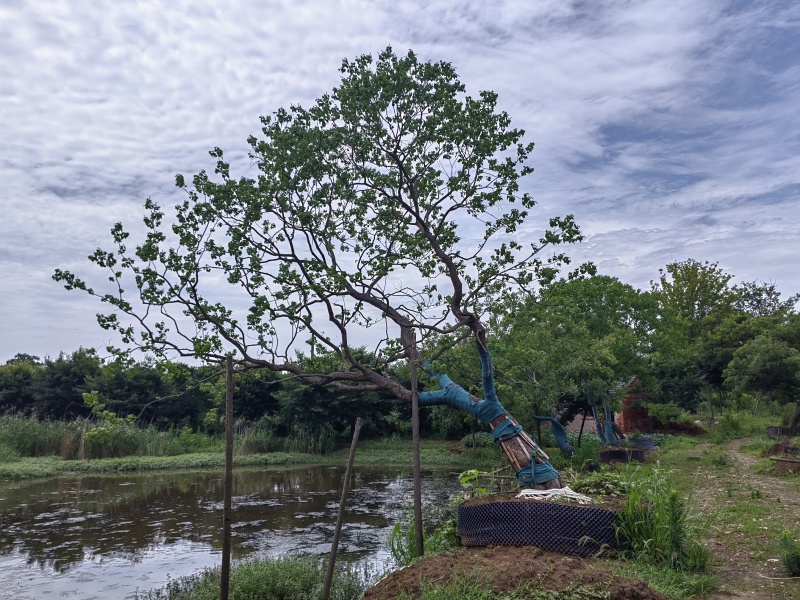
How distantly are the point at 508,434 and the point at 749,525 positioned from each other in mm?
3059

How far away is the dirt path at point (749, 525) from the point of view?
202 inches

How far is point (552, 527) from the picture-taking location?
557 centimetres

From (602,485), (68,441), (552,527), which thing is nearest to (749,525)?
(602,485)

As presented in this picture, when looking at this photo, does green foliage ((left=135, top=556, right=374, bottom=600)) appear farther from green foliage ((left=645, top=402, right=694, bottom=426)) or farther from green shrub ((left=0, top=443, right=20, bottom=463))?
green foliage ((left=645, top=402, right=694, bottom=426))

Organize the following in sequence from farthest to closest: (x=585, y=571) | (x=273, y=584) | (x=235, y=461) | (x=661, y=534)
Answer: (x=235, y=461) → (x=273, y=584) → (x=661, y=534) → (x=585, y=571)

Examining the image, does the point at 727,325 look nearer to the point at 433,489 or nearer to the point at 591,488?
the point at 433,489

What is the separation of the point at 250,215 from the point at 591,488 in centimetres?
634

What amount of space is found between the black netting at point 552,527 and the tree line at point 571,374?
6270 millimetres

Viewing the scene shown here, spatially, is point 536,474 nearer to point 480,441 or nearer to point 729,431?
point 480,441

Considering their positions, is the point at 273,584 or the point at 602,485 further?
the point at 602,485

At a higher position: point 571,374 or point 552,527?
point 571,374

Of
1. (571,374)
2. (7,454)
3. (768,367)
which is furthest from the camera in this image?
(768,367)

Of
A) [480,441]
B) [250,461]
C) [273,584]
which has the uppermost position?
[480,441]

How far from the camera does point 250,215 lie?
9.83 meters
